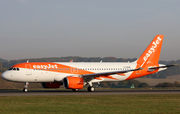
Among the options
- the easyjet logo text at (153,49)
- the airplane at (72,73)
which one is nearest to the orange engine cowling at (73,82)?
the airplane at (72,73)

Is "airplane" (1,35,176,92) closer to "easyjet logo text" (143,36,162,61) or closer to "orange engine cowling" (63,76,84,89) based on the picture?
"orange engine cowling" (63,76,84,89)

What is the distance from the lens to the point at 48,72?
132 feet

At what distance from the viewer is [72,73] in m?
41.2

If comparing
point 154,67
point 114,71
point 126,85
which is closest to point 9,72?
point 114,71

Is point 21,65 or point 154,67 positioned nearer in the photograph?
point 21,65

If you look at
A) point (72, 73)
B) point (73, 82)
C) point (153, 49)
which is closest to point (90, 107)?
point (73, 82)

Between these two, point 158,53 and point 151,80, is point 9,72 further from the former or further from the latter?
point 151,80

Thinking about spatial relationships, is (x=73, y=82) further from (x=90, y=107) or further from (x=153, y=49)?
(x=90, y=107)

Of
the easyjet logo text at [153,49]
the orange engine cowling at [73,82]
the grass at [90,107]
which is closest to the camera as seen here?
the grass at [90,107]

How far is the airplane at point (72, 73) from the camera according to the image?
128ft

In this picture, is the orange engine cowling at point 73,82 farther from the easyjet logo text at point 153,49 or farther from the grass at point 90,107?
the grass at point 90,107

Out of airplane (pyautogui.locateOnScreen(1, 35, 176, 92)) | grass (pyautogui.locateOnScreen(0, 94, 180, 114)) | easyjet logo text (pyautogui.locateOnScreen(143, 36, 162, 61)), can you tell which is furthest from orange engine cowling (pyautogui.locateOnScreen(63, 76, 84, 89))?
grass (pyautogui.locateOnScreen(0, 94, 180, 114))

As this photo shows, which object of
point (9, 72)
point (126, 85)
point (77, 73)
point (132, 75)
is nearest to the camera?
point (9, 72)

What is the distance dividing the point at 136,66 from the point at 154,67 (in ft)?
9.44
